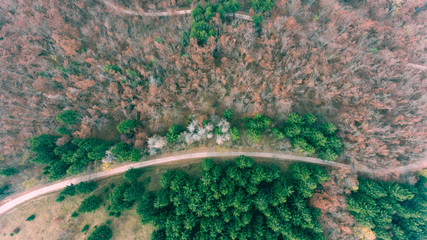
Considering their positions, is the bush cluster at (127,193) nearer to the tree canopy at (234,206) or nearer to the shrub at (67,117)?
the tree canopy at (234,206)

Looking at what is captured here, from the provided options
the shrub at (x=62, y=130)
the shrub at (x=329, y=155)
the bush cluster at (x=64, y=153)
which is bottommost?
the bush cluster at (x=64, y=153)

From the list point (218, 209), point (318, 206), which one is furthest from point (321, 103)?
point (218, 209)

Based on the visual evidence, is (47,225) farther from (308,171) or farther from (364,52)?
(364,52)

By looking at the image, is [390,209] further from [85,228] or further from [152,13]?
[152,13]

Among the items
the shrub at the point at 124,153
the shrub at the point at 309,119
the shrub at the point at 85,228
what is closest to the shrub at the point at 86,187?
the shrub at the point at 85,228

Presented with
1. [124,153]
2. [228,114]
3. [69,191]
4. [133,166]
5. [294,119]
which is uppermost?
[294,119]

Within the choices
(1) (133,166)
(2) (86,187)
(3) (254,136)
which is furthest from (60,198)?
(3) (254,136)
